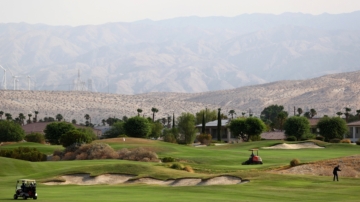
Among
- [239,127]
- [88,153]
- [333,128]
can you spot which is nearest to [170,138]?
[239,127]

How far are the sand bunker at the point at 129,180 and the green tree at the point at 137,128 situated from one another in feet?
256

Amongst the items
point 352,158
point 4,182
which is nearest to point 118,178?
point 4,182

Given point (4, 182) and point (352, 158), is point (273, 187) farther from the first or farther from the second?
point (352, 158)

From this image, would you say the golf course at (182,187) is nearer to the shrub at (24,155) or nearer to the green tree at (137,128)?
the shrub at (24,155)

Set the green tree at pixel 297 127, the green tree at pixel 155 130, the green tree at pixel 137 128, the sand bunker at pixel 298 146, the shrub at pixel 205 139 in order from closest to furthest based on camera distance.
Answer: the sand bunker at pixel 298 146 < the green tree at pixel 137 128 < the shrub at pixel 205 139 < the green tree at pixel 297 127 < the green tree at pixel 155 130

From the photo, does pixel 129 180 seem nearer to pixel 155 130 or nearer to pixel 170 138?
pixel 170 138

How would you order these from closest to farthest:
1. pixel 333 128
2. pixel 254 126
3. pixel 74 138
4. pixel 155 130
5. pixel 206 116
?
pixel 74 138, pixel 333 128, pixel 254 126, pixel 155 130, pixel 206 116

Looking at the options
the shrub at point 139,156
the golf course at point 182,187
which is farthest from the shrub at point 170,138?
the golf course at point 182,187

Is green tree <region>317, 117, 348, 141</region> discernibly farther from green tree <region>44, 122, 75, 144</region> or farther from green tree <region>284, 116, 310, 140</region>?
green tree <region>44, 122, 75, 144</region>

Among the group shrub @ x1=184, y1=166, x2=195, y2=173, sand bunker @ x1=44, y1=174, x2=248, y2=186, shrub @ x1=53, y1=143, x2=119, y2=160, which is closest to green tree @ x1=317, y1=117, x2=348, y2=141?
shrub @ x1=53, y1=143, x2=119, y2=160

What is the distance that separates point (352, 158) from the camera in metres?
66.7

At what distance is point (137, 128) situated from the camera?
437ft

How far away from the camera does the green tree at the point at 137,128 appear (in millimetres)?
133250

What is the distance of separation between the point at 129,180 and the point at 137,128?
80.0 metres
